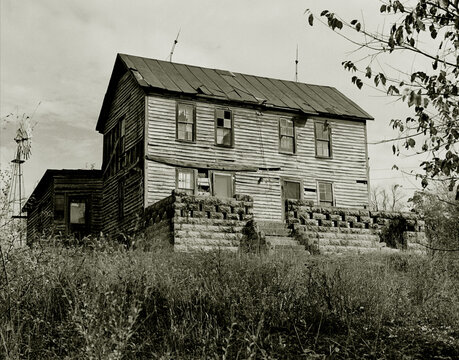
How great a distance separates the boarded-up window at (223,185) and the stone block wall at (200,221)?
4619 millimetres

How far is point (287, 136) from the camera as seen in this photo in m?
27.0

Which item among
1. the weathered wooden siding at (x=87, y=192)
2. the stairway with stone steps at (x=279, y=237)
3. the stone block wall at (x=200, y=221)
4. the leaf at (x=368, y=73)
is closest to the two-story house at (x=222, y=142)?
the weathered wooden siding at (x=87, y=192)

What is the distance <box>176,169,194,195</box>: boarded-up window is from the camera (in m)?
24.1

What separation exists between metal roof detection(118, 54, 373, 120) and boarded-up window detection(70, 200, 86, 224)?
758cm

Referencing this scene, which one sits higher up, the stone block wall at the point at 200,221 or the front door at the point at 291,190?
the front door at the point at 291,190

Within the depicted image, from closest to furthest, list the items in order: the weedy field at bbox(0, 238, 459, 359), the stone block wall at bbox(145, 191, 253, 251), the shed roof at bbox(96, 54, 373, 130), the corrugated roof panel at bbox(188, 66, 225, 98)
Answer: the weedy field at bbox(0, 238, 459, 359) → the stone block wall at bbox(145, 191, 253, 251) → the shed roof at bbox(96, 54, 373, 130) → the corrugated roof panel at bbox(188, 66, 225, 98)

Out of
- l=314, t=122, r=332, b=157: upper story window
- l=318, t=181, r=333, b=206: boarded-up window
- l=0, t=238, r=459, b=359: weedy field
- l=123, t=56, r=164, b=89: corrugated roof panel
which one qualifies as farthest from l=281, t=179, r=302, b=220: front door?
l=0, t=238, r=459, b=359: weedy field

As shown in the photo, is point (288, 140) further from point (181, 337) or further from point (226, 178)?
point (181, 337)

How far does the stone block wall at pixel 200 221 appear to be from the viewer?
1867cm

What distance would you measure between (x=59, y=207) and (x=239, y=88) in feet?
34.3

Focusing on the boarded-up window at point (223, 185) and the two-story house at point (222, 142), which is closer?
the two-story house at point (222, 142)

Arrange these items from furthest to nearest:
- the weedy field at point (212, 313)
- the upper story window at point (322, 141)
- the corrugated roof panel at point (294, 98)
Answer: the upper story window at point (322, 141) < the corrugated roof panel at point (294, 98) < the weedy field at point (212, 313)

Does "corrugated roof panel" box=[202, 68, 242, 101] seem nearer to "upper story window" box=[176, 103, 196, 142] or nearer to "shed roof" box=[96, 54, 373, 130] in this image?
"shed roof" box=[96, 54, 373, 130]

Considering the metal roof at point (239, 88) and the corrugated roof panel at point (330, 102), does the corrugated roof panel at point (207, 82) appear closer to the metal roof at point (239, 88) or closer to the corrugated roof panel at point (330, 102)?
the metal roof at point (239, 88)
